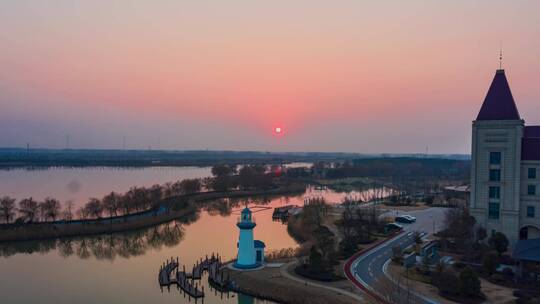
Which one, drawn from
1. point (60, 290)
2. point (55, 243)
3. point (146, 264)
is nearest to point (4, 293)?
point (60, 290)

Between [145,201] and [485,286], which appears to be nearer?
[485,286]

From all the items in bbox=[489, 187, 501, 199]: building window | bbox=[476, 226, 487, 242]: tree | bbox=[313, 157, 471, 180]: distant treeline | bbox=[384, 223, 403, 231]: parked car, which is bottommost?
bbox=[384, 223, 403, 231]: parked car

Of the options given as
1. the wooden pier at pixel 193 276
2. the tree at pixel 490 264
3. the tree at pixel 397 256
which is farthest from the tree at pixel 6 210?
the tree at pixel 490 264

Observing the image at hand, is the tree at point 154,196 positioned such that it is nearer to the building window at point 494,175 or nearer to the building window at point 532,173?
the building window at point 494,175

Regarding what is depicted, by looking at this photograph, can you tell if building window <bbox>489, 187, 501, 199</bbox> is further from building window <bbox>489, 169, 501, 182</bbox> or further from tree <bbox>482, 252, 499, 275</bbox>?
tree <bbox>482, 252, 499, 275</bbox>

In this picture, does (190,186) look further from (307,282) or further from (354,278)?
(354,278)

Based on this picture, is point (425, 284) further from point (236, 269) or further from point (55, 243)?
point (55, 243)

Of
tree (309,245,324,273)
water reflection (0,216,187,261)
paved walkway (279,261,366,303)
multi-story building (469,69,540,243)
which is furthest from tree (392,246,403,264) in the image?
water reflection (0,216,187,261)
